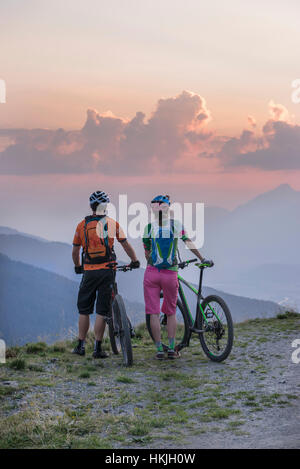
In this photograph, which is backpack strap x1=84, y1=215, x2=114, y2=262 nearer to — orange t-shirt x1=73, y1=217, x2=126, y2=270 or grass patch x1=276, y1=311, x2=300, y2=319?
orange t-shirt x1=73, y1=217, x2=126, y2=270

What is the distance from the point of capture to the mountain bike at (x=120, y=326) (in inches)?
330

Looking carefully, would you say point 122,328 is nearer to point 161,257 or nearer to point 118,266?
point 118,266

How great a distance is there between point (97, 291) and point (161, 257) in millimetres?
1379

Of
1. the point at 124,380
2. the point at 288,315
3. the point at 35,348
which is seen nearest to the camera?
the point at 124,380

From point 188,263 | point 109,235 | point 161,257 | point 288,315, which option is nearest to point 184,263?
point 188,263

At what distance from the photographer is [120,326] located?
339 inches

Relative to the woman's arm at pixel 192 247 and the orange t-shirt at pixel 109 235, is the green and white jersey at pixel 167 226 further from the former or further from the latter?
the orange t-shirt at pixel 109 235

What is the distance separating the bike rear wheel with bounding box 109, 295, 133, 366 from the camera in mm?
8359

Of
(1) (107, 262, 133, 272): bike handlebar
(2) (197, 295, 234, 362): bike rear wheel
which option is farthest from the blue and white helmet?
(2) (197, 295, 234, 362): bike rear wheel

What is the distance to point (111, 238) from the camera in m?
8.77

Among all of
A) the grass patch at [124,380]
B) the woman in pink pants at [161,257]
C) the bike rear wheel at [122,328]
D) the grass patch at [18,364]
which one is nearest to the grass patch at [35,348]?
the grass patch at [18,364]

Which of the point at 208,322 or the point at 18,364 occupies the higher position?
the point at 208,322
